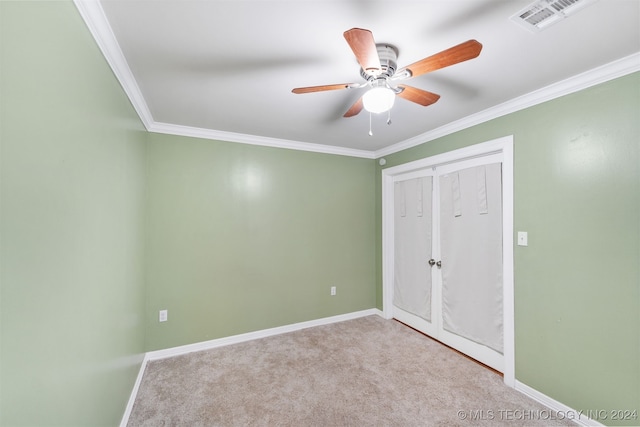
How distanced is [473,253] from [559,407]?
1300 mm

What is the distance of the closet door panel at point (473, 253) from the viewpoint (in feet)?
8.16

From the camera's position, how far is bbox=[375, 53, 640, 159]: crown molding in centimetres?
167

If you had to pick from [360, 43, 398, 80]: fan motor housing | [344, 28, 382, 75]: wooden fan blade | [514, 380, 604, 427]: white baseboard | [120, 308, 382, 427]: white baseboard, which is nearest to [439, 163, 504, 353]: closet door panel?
[514, 380, 604, 427]: white baseboard

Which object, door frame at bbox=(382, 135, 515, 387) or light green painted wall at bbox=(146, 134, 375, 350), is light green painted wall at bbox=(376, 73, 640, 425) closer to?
door frame at bbox=(382, 135, 515, 387)

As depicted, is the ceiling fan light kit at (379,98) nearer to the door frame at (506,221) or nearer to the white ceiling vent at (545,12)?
the white ceiling vent at (545,12)

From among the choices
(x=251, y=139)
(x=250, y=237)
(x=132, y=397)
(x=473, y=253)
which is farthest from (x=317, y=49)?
(x=132, y=397)

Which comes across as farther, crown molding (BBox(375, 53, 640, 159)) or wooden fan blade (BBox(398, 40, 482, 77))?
crown molding (BBox(375, 53, 640, 159))

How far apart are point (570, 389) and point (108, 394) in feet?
10.2

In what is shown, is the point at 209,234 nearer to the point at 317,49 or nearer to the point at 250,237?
the point at 250,237

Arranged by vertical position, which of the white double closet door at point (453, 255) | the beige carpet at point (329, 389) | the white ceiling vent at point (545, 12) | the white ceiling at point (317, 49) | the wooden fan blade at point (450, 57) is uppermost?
the white ceiling at point (317, 49)

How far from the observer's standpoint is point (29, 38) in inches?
31.8

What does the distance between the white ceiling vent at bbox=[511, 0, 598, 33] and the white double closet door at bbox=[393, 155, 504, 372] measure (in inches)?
53.7

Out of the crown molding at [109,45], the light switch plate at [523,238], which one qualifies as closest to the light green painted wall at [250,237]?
the crown molding at [109,45]

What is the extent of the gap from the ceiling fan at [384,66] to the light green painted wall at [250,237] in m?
1.79
